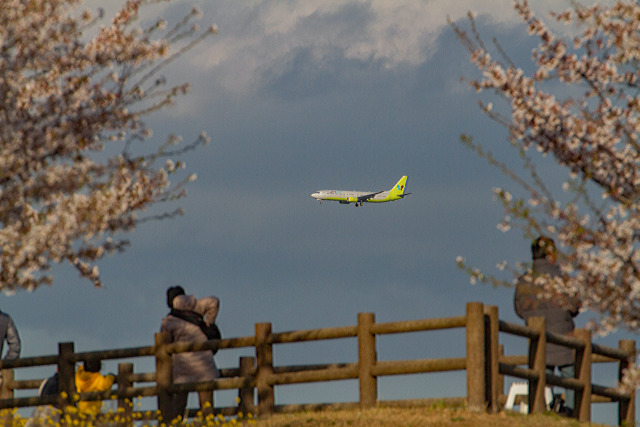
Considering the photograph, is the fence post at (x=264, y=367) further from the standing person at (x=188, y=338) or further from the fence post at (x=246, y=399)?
the standing person at (x=188, y=338)

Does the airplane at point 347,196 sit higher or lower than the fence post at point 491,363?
higher

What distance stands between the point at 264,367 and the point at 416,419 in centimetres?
286

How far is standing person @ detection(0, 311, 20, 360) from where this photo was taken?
1347 centimetres

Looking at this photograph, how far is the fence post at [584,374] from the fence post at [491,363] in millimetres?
2963

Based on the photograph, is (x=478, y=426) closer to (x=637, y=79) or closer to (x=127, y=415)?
(x=637, y=79)

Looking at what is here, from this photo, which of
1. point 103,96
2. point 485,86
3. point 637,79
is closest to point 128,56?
point 103,96

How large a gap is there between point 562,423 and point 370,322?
9.86 ft

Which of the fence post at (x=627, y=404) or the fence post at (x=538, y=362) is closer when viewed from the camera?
the fence post at (x=538, y=362)

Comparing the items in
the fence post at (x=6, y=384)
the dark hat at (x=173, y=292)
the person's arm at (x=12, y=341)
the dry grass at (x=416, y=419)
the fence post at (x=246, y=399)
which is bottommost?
the dry grass at (x=416, y=419)

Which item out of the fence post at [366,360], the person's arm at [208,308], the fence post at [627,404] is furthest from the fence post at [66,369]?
the fence post at [627,404]

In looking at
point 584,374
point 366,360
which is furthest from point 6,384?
point 584,374

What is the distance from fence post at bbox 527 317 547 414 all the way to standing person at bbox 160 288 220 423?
4.85 meters

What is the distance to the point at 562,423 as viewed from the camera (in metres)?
11.5

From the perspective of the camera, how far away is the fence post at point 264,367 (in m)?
12.8
